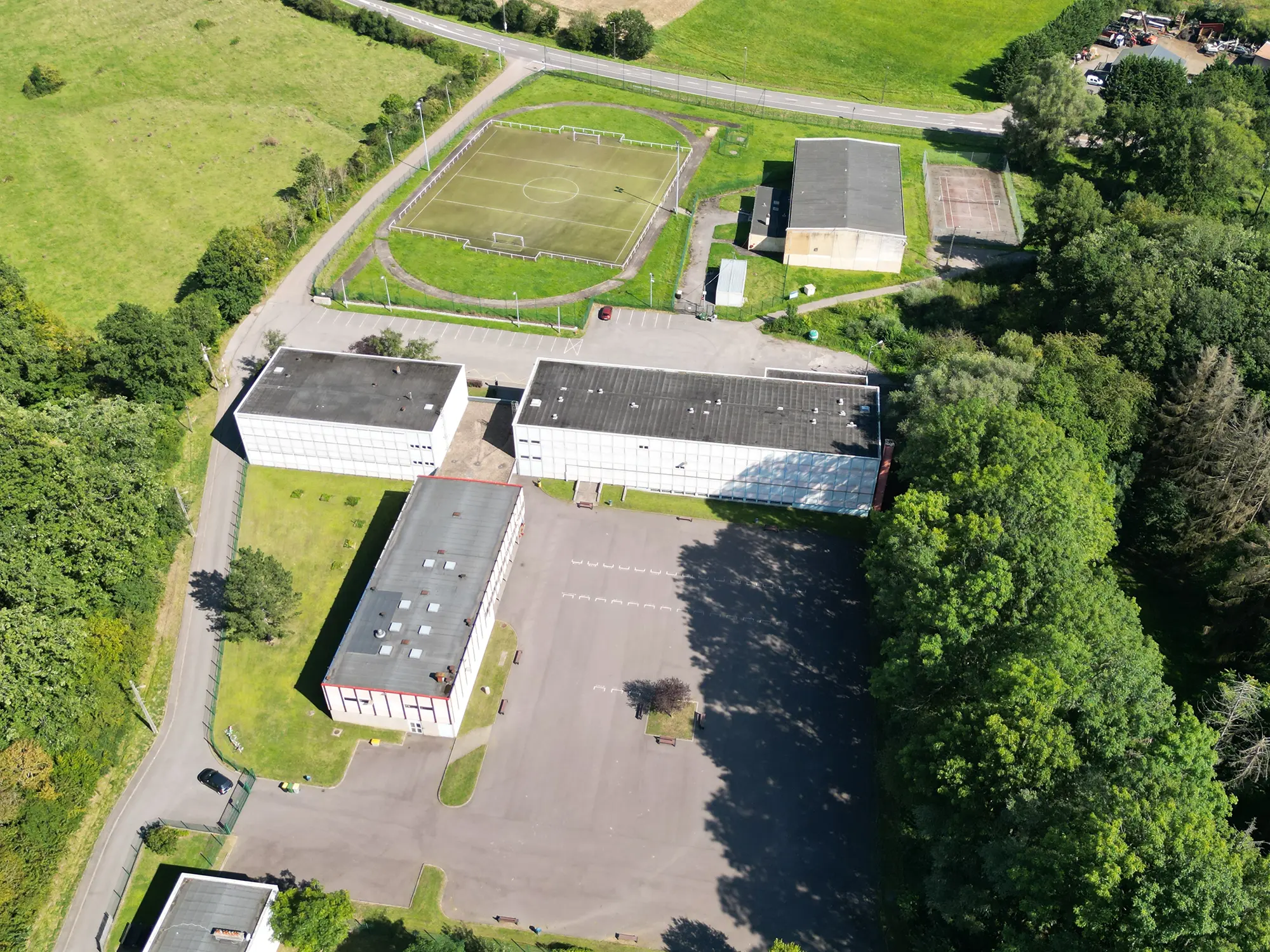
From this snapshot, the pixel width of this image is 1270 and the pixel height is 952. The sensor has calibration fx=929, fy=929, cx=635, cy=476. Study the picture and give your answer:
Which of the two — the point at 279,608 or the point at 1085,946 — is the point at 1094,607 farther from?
the point at 279,608

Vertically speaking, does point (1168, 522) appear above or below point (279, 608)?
above

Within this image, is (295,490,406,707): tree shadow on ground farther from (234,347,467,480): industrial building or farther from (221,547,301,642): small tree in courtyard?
(234,347,467,480): industrial building

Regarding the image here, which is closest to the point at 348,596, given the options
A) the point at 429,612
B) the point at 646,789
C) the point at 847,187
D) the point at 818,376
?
the point at 429,612

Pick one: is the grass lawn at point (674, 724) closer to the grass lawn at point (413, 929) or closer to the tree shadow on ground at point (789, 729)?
the tree shadow on ground at point (789, 729)

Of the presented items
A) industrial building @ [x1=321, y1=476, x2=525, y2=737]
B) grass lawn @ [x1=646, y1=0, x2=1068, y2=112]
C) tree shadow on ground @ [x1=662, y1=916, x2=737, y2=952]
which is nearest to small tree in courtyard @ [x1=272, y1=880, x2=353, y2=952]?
industrial building @ [x1=321, y1=476, x2=525, y2=737]

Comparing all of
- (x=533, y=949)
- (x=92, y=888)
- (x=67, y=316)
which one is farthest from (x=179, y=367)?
(x=533, y=949)

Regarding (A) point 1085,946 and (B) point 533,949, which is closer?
(A) point 1085,946
